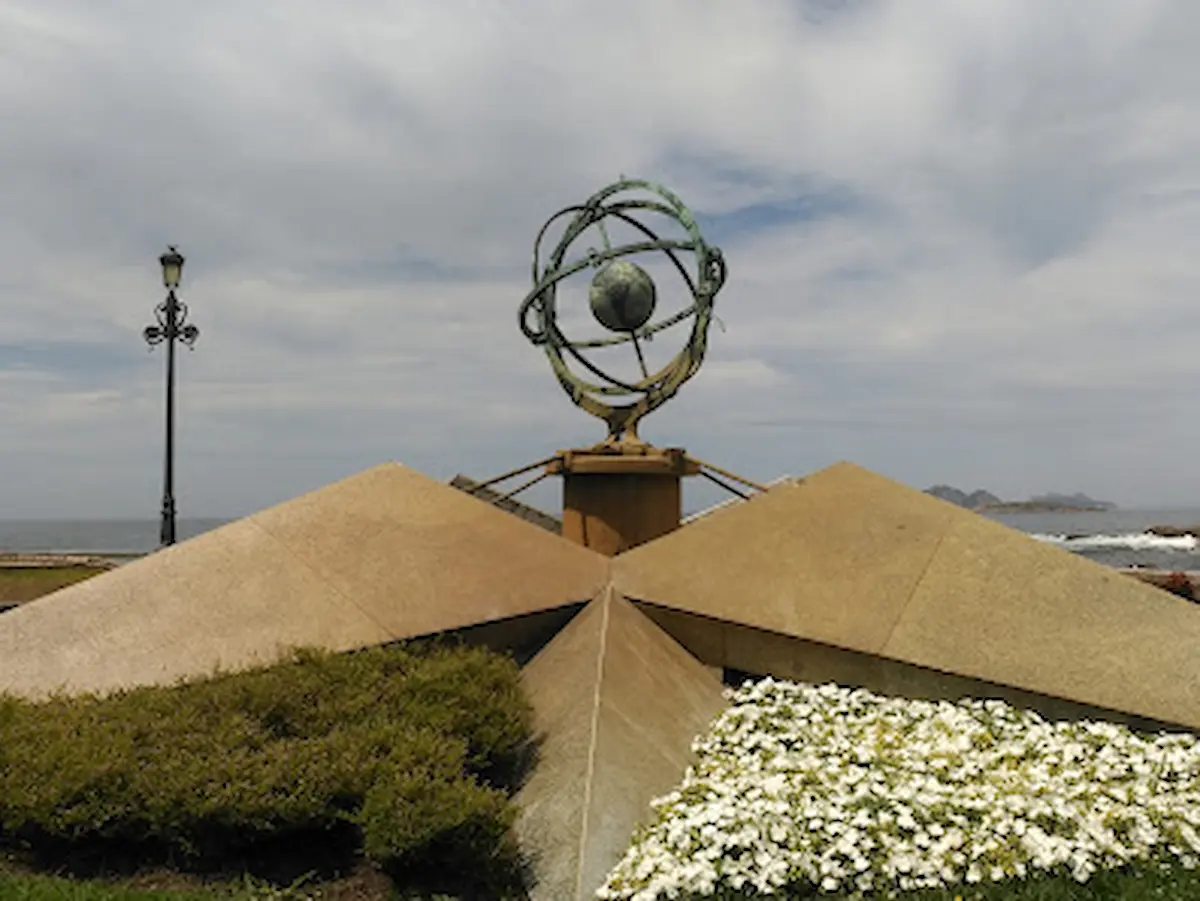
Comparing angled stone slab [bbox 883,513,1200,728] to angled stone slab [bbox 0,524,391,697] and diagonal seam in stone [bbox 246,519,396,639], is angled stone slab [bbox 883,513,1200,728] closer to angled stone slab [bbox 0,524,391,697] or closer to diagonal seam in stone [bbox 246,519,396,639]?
diagonal seam in stone [bbox 246,519,396,639]

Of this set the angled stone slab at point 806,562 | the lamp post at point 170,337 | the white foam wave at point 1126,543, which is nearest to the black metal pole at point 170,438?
the lamp post at point 170,337

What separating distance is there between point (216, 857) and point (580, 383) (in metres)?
7.99

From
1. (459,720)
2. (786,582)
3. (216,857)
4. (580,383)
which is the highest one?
(580,383)

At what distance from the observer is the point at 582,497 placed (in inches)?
454

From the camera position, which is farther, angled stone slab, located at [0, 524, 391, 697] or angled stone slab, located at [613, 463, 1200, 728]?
angled stone slab, located at [613, 463, 1200, 728]

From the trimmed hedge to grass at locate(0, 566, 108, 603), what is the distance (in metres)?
11.6

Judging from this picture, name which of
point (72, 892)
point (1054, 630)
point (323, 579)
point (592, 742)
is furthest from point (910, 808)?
point (323, 579)

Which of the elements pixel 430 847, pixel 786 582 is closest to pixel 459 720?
pixel 430 847

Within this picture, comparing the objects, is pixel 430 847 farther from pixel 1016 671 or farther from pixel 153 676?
pixel 1016 671

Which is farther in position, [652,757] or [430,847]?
[652,757]

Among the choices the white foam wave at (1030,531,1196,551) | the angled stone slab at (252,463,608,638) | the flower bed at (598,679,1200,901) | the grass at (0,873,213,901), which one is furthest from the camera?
the white foam wave at (1030,531,1196,551)

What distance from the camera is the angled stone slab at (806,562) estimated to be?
673 cm

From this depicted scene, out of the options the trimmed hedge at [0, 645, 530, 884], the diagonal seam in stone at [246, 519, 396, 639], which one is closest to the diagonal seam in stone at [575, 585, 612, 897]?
the trimmed hedge at [0, 645, 530, 884]

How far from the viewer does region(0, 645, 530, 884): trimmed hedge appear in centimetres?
437
